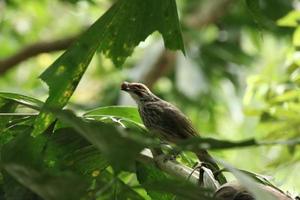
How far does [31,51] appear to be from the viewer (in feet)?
16.0

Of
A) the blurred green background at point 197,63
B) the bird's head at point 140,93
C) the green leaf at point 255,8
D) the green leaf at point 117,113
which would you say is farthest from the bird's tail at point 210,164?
the blurred green background at point 197,63

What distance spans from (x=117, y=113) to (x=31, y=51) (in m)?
3.23

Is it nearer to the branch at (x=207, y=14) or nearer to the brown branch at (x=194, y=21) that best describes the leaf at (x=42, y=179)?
the brown branch at (x=194, y=21)

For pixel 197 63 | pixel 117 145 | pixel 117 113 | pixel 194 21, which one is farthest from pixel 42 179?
Answer: pixel 194 21

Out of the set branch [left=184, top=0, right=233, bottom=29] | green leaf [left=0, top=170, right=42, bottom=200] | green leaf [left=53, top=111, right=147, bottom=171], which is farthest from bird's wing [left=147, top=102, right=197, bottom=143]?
→ branch [left=184, top=0, right=233, bottom=29]

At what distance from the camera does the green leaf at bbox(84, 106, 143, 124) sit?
1.65 metres

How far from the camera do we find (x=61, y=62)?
1.58 meters

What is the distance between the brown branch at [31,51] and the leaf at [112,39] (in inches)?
112

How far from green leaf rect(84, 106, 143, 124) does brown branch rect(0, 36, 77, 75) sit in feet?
9.82

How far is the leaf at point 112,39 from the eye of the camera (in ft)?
5.04

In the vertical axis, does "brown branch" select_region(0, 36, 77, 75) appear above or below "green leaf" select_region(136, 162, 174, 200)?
above

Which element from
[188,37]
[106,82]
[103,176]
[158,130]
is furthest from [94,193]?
[106,82]

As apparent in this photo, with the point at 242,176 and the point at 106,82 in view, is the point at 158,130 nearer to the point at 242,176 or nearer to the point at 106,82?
the point at 242,176

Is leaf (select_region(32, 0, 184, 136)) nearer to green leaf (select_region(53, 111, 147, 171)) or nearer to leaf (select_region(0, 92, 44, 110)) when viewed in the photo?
leaf (select_region(0, 92, 44, 110))
